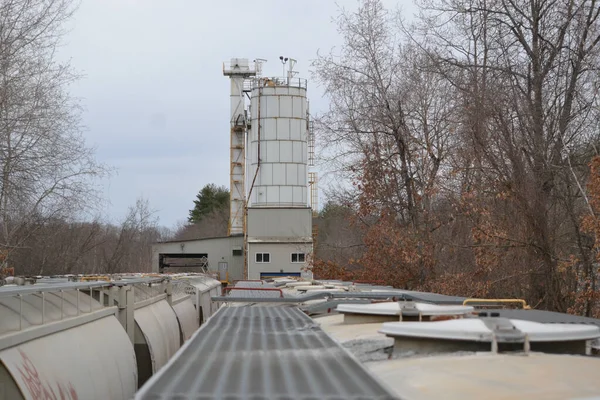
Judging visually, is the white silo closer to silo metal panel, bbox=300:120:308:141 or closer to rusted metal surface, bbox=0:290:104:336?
silo metal panel, bbox=300:120:308:141

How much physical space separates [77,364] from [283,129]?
4292cm

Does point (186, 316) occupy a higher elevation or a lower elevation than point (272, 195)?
lower

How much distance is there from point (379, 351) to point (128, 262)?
58.5 m

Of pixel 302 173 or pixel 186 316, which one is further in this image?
pixel 302 173

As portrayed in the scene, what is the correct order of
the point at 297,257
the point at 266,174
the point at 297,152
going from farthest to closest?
the point at 297,152 < the point at 266,174 < the point at 297,257

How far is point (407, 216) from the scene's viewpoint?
28.0 meters

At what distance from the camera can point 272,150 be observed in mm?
49375

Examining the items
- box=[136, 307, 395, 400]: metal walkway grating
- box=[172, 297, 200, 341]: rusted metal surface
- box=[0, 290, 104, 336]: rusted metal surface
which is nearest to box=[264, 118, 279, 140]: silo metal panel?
box=[172, 297, 200, 341]: rusted metal surface

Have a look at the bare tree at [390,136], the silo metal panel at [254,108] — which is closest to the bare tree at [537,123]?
the bare tree at [390,136]

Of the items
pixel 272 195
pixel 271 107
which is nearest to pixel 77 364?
pixel 272 195

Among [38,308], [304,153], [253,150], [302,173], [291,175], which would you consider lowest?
[38,308]

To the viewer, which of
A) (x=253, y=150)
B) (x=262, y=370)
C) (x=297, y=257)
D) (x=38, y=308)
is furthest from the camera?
(x=253, y=150)

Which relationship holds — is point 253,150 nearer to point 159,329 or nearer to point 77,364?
point 159,329

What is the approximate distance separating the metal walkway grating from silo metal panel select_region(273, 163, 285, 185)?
41.8 metres
